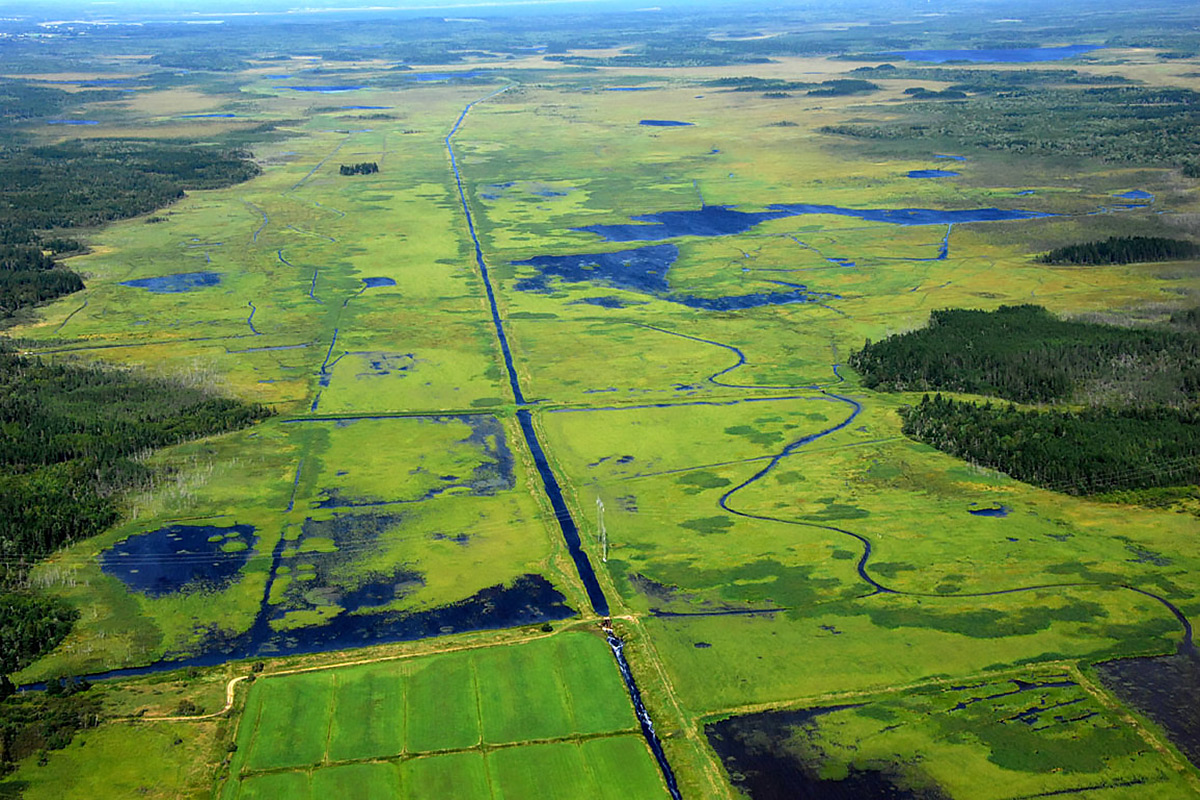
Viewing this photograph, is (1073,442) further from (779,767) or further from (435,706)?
(435,706)

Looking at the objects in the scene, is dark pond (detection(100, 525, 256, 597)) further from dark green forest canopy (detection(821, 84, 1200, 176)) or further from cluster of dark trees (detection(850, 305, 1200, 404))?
dark green forest canopy (detection(821, 84, 1200, 176))

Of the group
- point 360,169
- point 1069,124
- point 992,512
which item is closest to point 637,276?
point 992,512

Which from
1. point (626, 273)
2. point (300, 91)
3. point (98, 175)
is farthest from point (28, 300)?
point (300, 91)

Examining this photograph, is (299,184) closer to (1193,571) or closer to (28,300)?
(28,300)

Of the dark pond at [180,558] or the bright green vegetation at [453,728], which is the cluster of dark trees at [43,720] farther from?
the dark pond at [180,558]

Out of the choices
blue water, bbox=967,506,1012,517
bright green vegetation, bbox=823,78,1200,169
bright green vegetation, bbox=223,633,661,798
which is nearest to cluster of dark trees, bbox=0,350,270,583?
bright green vegetation, bbox=223,633,661,798
